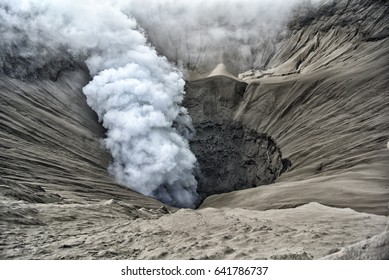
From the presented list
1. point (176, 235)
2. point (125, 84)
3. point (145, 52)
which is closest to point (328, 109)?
point (125, 84)

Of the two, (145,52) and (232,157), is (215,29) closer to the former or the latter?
(145,52)

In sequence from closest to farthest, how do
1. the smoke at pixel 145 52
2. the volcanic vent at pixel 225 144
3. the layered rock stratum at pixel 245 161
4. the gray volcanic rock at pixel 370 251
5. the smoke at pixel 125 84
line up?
1. the gray volcanic rock at pixel 370 251
2. the layered rock stratum at pixel 245 161
3. the volcanic vent at pixel 225 144
4. the smoke at pixel 125 84
5. the smoke at pixel 145 52

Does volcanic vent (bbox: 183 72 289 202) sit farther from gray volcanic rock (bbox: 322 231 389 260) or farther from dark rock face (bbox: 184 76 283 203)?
gray volcanic rock (bbox: 322 231 389 260)

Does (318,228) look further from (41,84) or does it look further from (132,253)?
(41,84)

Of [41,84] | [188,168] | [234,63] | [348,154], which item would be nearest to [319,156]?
[348,154]

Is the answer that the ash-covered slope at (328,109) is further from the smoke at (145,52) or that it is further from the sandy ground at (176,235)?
the smoke at (145,52)

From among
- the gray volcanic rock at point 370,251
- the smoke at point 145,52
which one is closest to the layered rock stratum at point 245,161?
the gray volcanic rock at point 370,251
